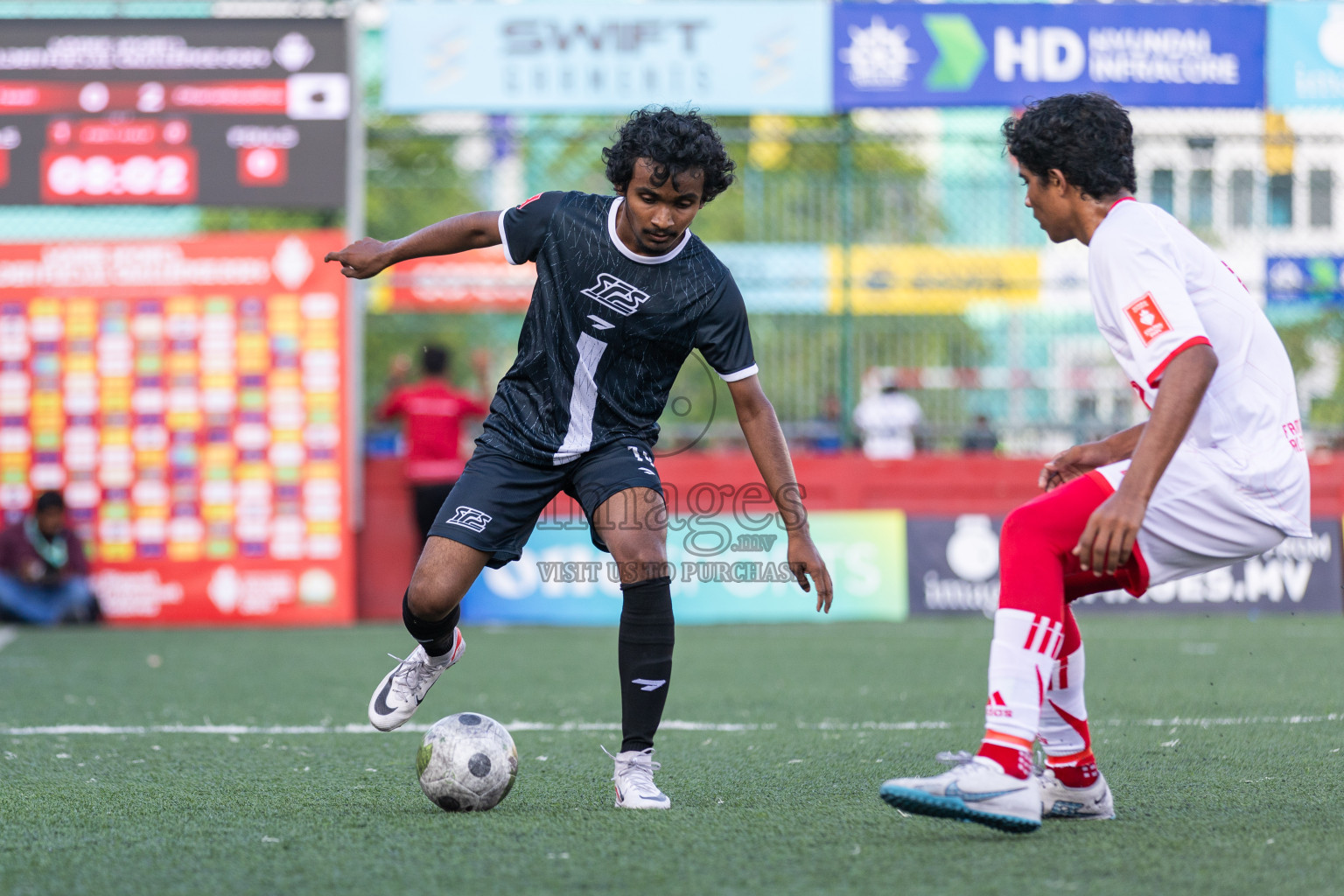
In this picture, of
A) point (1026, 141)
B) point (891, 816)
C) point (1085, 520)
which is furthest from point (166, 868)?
point (1026, 141)

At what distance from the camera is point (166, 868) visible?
3295mm

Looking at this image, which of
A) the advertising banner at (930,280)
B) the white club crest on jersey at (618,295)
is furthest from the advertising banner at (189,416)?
the white club crest on jersey at (618,295)

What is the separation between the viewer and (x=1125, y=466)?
11.4 ft

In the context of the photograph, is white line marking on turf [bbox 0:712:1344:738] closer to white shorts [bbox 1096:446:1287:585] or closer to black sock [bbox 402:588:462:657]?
black sock [bbox 402:588:462:657]

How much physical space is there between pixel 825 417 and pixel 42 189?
6503 millimetres

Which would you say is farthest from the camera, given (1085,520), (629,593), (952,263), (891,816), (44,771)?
(952,263)

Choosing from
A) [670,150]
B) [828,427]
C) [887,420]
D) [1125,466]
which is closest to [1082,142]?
[1125,466]

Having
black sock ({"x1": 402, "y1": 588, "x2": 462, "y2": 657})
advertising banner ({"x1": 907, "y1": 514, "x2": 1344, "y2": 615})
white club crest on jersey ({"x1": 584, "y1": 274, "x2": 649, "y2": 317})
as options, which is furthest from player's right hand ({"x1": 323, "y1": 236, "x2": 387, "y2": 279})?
advertising banner ({"x1": 907, "y1": 514, "x2": 1344, "y2": 615})

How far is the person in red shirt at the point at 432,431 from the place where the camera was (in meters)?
11.4

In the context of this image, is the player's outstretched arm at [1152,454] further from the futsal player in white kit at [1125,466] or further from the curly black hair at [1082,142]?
the curly black hair at [1082,142]

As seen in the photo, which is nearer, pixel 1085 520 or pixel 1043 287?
pixel 1085 520

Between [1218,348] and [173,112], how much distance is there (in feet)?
32.0

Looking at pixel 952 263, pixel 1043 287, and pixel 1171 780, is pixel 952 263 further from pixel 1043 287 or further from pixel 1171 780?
pixel 1171 780

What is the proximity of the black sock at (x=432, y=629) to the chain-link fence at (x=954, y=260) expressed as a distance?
25.0 feet
